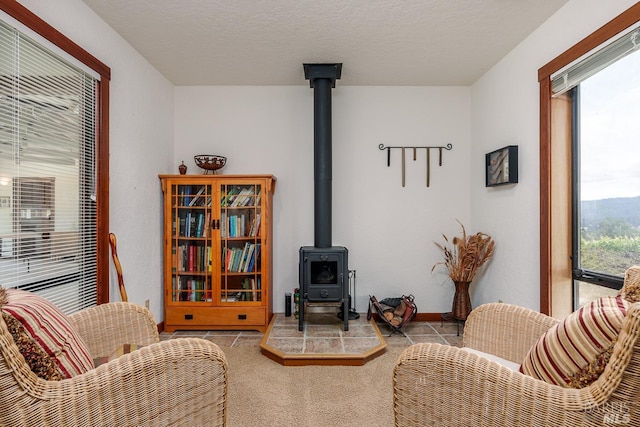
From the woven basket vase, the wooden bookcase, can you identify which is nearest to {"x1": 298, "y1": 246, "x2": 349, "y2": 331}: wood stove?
the wooden bookcase

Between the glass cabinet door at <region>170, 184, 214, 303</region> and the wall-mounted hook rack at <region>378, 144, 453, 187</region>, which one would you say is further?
the wall-mounted hook rack at <region>378, 144, 453, 187</region>

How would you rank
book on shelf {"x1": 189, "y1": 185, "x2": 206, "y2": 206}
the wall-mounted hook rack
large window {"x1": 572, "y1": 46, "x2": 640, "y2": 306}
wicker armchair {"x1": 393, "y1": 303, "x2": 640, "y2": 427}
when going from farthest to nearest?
the wall-mounted hook rack < book on shelf {"x1": 189, "y1": 185, "x2": 206, "y2": 206} < large window {"x1": 572, "y1": 46, "x2": 640, "y2": 306} < wicker armchair {"x1": 393, "y1": 303, "x2": 640, "y2": 427}

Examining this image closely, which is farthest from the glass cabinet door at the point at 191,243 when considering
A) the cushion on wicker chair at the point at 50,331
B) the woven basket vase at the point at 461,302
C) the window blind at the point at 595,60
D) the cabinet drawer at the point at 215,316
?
the window blind at the point at 595,60

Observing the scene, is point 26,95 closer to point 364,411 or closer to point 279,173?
point 279,173

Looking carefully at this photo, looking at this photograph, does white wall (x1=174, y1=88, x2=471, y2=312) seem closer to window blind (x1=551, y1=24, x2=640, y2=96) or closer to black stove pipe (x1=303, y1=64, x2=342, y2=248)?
black stove pipe (x1=303, y1=64, x2=342, y2=248)

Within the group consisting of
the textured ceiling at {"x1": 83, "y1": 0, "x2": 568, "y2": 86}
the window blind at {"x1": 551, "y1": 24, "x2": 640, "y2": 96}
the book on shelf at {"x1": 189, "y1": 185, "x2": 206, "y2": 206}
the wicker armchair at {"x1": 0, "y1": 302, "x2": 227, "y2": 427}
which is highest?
the textured ceiling at {"x1": 83, "y1": 0, "x2": 568, "y2": 86}

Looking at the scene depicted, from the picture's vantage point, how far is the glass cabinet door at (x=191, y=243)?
320cm

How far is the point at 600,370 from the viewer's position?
825 millimetres

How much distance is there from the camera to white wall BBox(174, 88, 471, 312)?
358 centimetres

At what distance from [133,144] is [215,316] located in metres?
1.71

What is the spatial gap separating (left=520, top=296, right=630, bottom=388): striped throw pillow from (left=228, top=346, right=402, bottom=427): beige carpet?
1114mm

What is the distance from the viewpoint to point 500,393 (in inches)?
37.0

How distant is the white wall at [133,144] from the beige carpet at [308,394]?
1.14 m

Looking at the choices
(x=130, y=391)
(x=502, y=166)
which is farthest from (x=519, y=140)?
(x=130, y=391)
